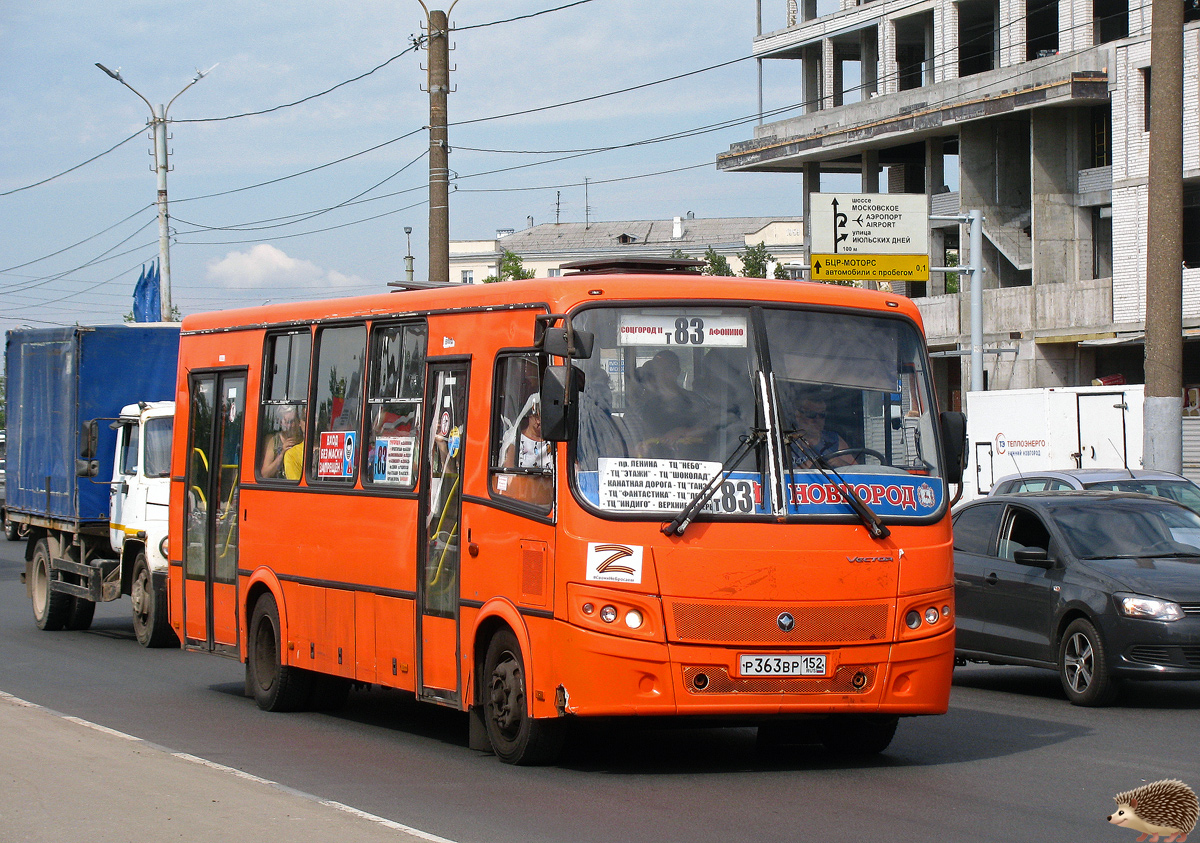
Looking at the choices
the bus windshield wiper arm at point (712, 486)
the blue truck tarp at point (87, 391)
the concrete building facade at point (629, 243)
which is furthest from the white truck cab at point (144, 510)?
the concrete building facade at point (629, 243)

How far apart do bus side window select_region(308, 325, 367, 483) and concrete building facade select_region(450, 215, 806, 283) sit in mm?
118226

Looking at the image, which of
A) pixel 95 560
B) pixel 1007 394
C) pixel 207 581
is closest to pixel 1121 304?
pixel 1007 394

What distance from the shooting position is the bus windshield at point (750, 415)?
28.6ft

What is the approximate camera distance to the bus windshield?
28.6 ft

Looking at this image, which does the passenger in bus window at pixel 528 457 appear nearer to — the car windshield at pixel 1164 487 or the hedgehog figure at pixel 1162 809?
the hedgehog figure at pixel 1162 809

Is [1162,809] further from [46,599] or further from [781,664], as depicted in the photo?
[46,599]

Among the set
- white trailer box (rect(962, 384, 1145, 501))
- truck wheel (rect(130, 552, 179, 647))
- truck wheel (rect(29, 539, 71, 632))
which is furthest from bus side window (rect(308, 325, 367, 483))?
white trailer box (rect(962, 384, 1145, 501))

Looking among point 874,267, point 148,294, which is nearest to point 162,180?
point 148,294

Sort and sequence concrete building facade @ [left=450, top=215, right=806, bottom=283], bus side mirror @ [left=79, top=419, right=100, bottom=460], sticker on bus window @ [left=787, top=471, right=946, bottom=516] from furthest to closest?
concrete building facade @ [left=450, top=215, right=806, bottom=283] → bus side mirror @ [left=79, top=419, right=100, bottom=460] → sticker on bus window @ [left=787, top=471, right=946, bottom=516]

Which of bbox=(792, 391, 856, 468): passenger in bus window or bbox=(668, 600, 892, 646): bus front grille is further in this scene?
bbox=(792, 391, 856, 468): passenger in bus window

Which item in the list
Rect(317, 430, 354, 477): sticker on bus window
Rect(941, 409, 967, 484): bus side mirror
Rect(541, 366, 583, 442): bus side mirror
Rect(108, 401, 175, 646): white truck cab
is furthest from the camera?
Rect(108, 401, 175, 646): white truck cab

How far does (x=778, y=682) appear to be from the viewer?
28.4 ft

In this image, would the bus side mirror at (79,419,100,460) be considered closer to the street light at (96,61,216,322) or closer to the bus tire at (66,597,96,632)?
the bus tire at (66,597,96,632)

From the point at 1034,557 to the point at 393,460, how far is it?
17.6ft
